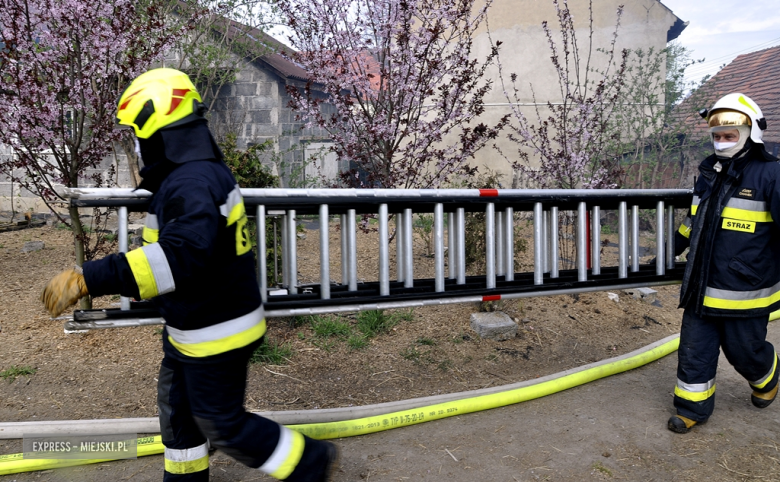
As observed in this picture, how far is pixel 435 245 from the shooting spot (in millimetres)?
3840

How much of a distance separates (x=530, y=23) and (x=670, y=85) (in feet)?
13.2

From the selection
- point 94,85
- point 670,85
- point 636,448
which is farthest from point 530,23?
point 636,448

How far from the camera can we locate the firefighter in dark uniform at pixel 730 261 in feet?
12.5

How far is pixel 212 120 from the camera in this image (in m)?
13.6

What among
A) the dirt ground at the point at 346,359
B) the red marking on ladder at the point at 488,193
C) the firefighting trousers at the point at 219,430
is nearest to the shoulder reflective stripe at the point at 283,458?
the firefighting trousers at the point at 219,430

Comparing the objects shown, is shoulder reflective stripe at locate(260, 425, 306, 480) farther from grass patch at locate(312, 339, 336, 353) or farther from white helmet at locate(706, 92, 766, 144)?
white helmet at locate(706, 92, 766, 144)

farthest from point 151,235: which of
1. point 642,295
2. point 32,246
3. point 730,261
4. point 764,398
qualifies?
point 32,246

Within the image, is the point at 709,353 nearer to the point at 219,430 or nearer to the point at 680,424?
the point at 680,424

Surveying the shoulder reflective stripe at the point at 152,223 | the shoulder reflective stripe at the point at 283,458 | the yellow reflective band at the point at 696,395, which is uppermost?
the shoulder reflective stripe at the point at 152,223

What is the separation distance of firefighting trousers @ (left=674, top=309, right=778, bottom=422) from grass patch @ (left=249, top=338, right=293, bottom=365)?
9.37 feet

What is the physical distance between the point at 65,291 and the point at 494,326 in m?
3.99

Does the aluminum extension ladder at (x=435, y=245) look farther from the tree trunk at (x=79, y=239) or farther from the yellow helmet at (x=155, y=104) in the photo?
the tree trunk at (x=79, y=239)

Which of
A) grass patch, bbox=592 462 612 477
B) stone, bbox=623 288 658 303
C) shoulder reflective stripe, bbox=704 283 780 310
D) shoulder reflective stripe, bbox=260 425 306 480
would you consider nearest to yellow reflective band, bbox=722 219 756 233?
shoulder reflective stripe, bbox=704 283 780 310

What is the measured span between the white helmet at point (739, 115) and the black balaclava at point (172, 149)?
311cm
